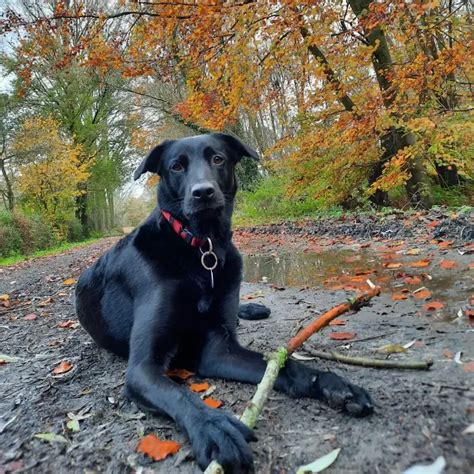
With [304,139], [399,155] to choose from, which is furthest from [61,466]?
[304,139]

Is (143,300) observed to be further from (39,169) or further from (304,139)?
(39,169)

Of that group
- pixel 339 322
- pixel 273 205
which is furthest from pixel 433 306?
pixel 273 205

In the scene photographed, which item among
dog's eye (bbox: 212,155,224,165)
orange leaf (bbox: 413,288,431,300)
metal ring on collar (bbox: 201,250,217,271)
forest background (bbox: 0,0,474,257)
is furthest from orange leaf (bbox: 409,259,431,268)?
forest background (bbox: 0,0,474,257)

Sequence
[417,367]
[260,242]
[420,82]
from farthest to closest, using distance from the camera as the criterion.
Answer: [260,242]
[420,82]
[417,367]

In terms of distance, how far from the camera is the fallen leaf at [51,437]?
169cm

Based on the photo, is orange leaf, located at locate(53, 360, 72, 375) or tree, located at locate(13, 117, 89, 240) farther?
tree, located at locate(13, 117, 89, 240)

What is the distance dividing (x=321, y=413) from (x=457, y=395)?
1.64 ft

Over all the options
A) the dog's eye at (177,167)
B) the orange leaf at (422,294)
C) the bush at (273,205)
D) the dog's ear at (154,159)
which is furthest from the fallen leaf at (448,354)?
the bush at (273,205)

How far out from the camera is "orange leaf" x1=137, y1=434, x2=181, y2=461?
4.93 feet

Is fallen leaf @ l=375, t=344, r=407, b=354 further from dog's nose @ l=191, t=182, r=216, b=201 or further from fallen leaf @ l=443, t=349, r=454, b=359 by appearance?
dog's nose @ l=191, t=182, r=216, b=201

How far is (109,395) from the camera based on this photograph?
210 cm

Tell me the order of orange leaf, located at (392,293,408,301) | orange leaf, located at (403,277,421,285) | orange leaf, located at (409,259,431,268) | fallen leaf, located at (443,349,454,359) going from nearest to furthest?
fallen leaf, located at (443,349,454,359) < orange leaf, located at (392,293,408,301) < orange leaf, located at (403,277,421,285) < orange leaf, located at (409,259,431,268)

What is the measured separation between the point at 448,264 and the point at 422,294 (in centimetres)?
89

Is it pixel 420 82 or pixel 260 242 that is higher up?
pixel 420 82
